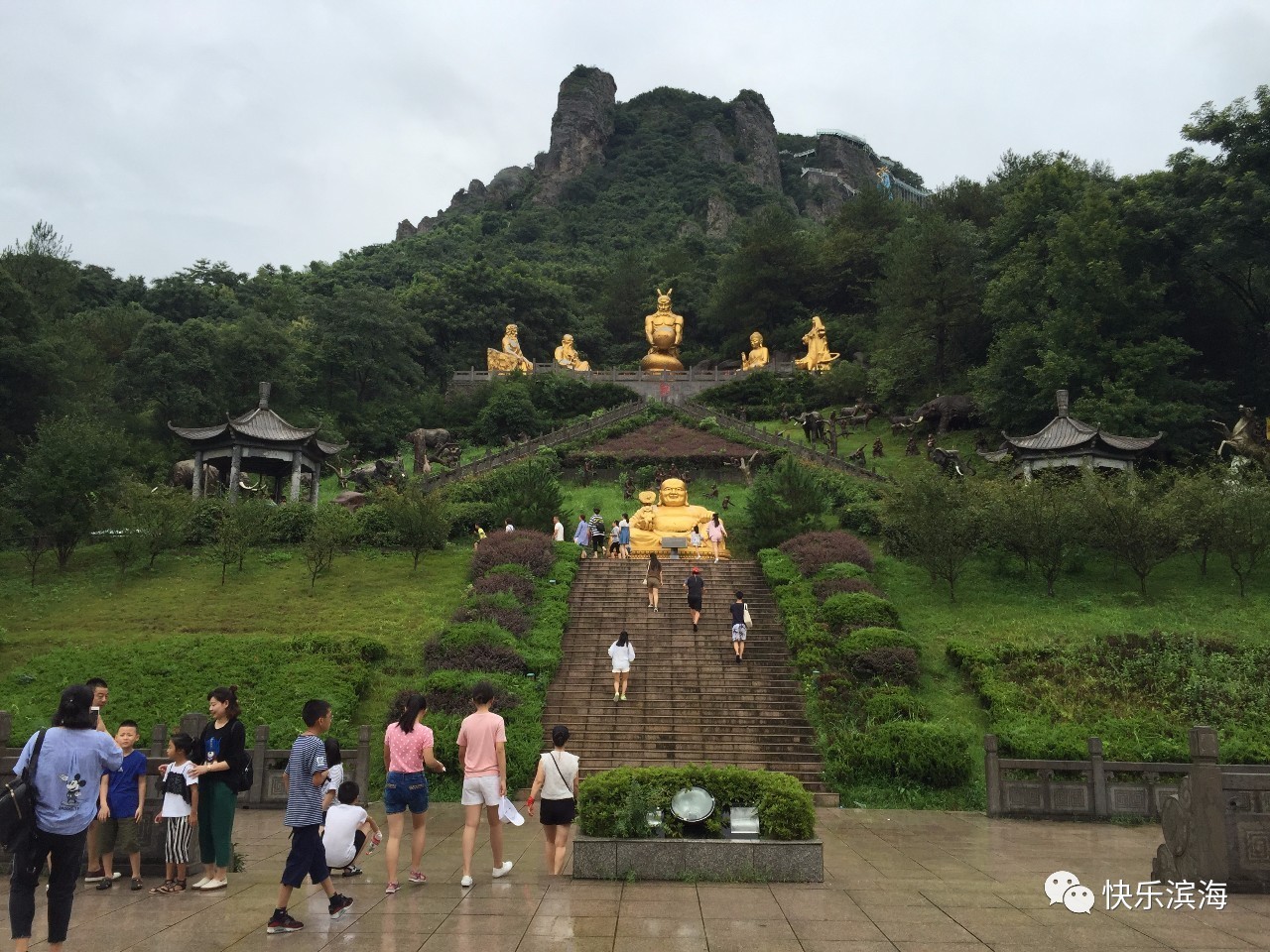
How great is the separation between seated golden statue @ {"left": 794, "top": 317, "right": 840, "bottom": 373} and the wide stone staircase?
102ft

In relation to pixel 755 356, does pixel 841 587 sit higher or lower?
lower

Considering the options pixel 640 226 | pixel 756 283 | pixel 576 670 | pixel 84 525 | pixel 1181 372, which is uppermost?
pixel 640 226

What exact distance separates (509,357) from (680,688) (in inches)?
1564

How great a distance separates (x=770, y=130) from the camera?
132 metres

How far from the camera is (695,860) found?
8.27 meters

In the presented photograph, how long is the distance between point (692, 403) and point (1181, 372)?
64.4 feet

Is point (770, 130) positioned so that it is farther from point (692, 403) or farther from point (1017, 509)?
point (1017, 509)

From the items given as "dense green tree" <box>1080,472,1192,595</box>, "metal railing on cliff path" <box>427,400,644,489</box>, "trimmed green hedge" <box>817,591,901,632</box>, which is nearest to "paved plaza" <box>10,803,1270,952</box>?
"trimmed green hedge" <box>817,591,901,632</box>

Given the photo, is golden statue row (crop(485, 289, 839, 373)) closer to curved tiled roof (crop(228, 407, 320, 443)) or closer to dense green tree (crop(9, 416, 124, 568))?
A: curved tiled roof (crop(228, 407, 320, 443))

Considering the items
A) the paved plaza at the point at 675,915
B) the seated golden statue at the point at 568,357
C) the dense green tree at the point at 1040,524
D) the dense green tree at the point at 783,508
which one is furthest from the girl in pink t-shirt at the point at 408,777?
the seated golden statue at the point at 568,357

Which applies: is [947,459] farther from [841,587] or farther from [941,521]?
[841,587]

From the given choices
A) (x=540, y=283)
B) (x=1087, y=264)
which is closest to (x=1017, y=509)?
(x=1087, y=264)

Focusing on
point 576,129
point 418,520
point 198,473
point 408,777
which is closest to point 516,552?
point 418,520

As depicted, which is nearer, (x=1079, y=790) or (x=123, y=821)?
(x=123, y=821)
